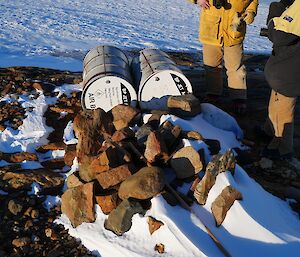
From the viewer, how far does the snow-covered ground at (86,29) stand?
8.83 meters

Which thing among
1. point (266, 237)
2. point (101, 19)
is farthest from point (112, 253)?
point (101, 19)

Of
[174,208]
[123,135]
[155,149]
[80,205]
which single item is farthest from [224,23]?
[80,205]

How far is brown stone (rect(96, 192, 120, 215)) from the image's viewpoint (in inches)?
131

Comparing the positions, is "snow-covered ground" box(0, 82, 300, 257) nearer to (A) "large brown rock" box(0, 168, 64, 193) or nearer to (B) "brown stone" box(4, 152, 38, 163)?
(A) "large brown rock" box(0, 168, 64, 193)

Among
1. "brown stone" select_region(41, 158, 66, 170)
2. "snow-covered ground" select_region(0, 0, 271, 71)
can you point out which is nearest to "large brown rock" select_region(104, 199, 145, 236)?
"brown stone" select_region(41, 158, 66, 170)

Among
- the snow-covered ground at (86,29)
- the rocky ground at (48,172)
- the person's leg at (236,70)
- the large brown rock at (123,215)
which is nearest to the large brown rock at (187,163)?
the large brown rock at (123,215)

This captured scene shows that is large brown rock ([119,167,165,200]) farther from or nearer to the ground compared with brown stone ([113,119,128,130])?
farther from the ground

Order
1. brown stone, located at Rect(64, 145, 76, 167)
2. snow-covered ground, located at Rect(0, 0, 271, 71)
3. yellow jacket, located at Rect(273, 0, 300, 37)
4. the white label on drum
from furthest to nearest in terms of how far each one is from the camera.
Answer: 1. snow-covered ground, located at Rect(0, 0, 271, 71)
2. the white label on drum
3. brown stone, located at Rect(64, 145, 76, 167)
4. yellow jacket, located at Rect(273, 0, 300, 37)

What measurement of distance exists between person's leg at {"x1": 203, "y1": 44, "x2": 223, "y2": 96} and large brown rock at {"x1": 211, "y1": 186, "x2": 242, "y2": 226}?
254cm

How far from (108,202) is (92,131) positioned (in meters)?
0.94

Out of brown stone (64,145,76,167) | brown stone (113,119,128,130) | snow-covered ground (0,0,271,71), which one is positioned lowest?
snow-covered ground (0,0,271,71)

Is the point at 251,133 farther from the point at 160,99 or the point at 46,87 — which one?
the point at 46,87

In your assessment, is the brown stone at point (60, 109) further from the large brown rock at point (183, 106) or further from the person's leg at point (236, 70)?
the person's leg at point (236, 70)

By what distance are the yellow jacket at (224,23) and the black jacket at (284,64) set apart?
94 centimetres
